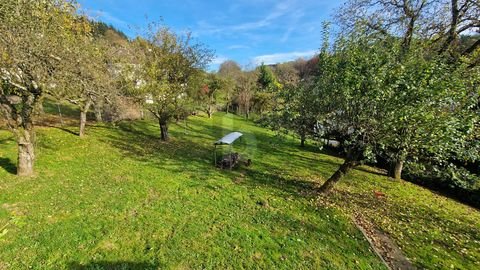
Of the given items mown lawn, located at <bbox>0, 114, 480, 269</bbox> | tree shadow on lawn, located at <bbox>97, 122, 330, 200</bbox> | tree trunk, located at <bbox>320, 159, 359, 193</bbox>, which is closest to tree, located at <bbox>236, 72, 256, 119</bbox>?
tree shadow on lawn, located at <bbox>97, 122, 330, 200</bbox>

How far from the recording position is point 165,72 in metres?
15.6

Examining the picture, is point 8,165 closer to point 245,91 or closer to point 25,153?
point 25,153

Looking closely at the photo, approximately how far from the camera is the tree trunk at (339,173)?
344 inches

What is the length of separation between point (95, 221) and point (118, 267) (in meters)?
2.07

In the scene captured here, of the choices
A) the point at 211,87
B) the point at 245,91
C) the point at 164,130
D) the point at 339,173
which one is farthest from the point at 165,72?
the point at 245,91

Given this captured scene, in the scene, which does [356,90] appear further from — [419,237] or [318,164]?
[318,164]

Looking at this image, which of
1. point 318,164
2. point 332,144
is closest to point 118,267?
point 318,164

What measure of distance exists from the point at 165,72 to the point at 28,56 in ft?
28.1

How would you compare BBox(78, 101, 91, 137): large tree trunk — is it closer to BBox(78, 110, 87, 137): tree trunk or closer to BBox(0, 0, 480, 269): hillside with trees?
BBox(78, 110, 87, 137): tree trunk

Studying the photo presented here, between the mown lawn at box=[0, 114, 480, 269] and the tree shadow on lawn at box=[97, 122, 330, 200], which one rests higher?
the tree shadow on lawn at box=[97, 122, 330, 200]

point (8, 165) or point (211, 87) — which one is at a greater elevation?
point (211, 87)

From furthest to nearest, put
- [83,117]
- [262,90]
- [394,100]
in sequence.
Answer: [262,90], [83,117], [394,100]

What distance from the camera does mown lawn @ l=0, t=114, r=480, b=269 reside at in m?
5.45

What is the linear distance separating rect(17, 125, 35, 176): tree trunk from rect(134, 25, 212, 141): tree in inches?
255
